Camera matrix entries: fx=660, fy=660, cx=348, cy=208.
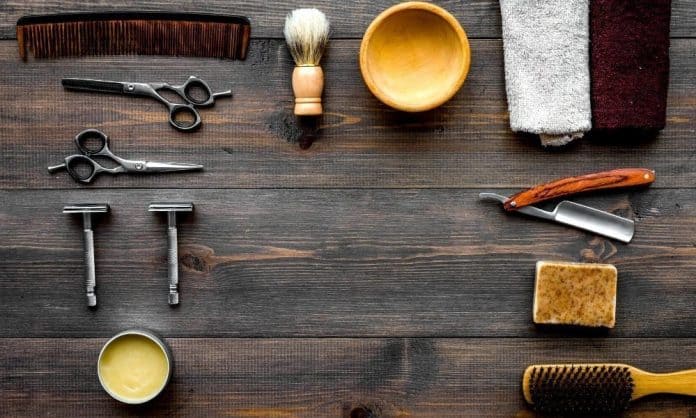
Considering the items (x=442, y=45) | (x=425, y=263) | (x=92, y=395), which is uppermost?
(x=442, y=45)

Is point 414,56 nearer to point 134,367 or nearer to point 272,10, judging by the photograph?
point 272,10

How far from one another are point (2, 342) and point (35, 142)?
298mm

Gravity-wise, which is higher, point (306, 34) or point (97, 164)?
point (306, 34)

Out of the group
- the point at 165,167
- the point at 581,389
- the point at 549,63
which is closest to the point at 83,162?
the point at 165,167

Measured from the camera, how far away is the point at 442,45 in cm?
93

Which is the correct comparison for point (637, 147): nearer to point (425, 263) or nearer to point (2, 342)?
point (425, 263)

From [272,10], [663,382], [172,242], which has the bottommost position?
[663,382]

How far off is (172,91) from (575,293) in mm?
646

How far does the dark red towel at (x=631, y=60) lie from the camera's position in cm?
92

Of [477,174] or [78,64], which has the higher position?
[78,64]

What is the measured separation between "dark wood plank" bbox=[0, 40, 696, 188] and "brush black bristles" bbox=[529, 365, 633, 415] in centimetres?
28

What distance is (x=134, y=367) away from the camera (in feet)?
Result: 3.08

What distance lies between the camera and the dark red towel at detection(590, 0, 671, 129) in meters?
0.92

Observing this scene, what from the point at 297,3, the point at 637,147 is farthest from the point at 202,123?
the point at 637,147
